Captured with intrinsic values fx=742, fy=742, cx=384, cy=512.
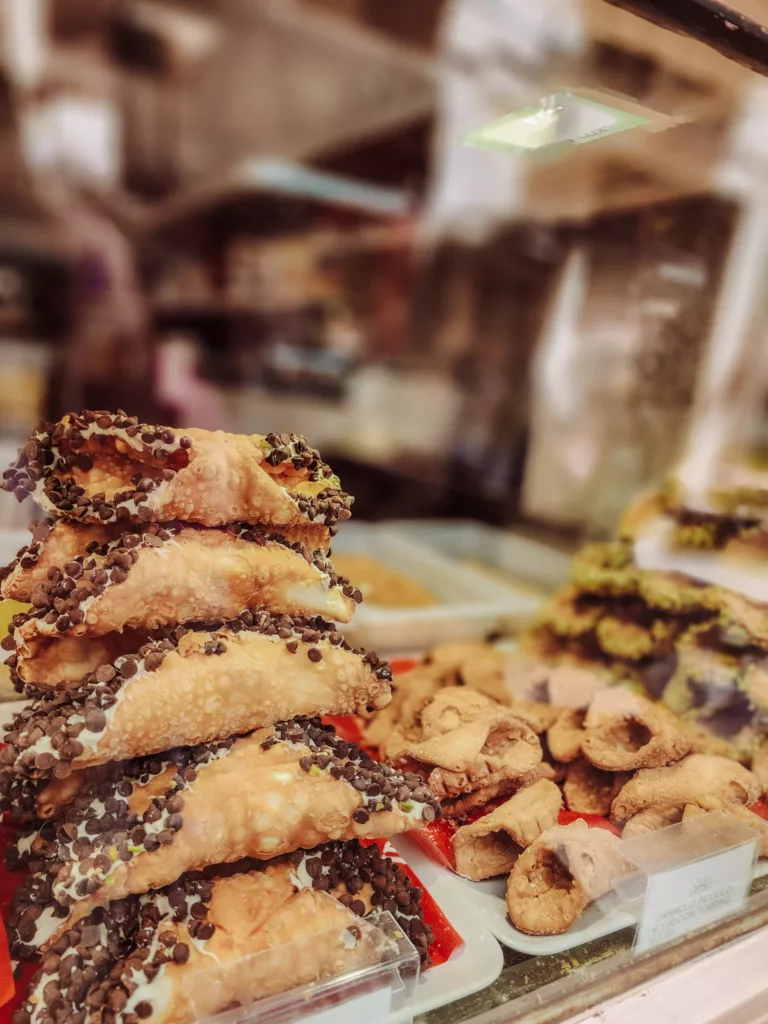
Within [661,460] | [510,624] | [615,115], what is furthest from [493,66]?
[510,624]

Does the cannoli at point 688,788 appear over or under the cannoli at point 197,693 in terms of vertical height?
under

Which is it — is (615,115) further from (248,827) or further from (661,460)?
(661,460)

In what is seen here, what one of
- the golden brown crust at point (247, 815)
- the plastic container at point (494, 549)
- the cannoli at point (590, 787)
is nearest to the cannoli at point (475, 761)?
the cannoli at point (590, 787)

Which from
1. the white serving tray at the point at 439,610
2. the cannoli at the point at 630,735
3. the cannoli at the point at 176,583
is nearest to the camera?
the cannoli at the point at 176,583

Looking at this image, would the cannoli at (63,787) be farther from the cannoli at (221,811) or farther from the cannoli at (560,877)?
the cannoli at (560,877)

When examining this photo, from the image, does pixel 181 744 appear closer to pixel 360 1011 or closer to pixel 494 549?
pixel 360 1011

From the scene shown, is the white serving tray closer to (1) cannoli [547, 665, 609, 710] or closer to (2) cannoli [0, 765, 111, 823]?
(1) cannoli [547, 665, 609, 710]
